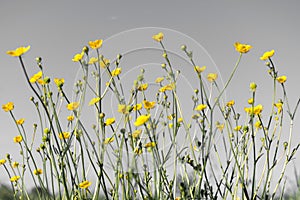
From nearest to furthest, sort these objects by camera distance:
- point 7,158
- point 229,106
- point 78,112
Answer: point 78,112
point 229,106
point 7,158

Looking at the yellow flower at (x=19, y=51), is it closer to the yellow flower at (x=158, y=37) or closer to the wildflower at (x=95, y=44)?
the wildflower at (x=95, y=44)

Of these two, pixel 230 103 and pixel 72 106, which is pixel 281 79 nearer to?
pixel 230 103

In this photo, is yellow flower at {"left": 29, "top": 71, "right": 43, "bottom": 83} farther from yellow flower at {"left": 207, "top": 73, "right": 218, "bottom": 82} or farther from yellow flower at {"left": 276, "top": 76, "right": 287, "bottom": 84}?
Answer: yellow flower at {"left": 276, "top": 76, "right": 287, "bottom": 84}

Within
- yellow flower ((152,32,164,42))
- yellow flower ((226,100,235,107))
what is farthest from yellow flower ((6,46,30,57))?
yellow flower ((226,100,235,107))

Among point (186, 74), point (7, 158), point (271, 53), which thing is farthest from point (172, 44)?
point (7, 158)

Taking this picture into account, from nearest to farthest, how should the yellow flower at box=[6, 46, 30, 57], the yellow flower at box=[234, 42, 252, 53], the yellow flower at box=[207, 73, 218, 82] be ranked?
1. the yellow flower at box=[6, 46, 30, 57]
2. the yellow flower at box=[234, 42, 252, 53]
3. the yellow flower at box=[207, 73, 218, 82]

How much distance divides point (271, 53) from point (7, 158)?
1164mm

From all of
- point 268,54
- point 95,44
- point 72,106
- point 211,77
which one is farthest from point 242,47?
point 72,106

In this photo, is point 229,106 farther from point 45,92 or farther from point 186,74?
point 45,92

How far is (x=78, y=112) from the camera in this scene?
1.37 meters

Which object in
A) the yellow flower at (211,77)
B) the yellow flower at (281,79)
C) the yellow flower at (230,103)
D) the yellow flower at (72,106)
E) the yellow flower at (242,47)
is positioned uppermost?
the yellow flower at (211,77)


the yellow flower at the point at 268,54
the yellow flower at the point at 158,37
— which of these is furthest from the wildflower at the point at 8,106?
the yellow flower at the point at 268,54

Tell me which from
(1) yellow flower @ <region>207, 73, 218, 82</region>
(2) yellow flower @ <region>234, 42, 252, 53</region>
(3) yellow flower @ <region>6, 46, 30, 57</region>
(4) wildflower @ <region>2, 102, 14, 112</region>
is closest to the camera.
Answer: (3) yellow flower @ <region>6, 46, 30, 57</region>

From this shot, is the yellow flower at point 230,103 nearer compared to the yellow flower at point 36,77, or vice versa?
the yellow flower at point 36,77
